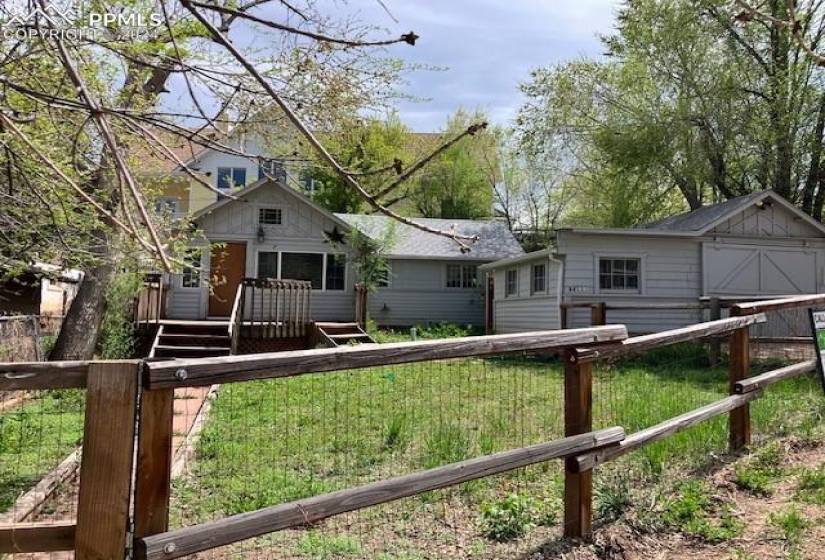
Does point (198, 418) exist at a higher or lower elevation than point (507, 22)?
lower

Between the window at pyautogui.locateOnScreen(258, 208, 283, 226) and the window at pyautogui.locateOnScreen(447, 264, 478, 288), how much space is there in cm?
552

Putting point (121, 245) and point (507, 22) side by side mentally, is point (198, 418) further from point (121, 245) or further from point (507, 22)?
point (507, 22)

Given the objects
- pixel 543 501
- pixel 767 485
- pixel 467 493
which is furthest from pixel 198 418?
pixel 767 485

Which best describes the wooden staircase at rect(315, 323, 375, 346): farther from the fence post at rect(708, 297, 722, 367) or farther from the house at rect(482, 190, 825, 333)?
the fence post at rect(708, 297, 722, 367)

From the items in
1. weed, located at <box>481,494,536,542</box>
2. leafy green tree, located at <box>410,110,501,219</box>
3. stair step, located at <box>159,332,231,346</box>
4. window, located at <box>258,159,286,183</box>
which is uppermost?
leafy green tree, located at <box>410,110,501,219</box>

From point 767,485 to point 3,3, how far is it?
490 centimetres

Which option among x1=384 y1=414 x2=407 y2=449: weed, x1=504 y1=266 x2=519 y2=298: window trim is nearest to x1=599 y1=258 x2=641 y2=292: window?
x1=504 y1=266 x2=519 y2=298: window trim

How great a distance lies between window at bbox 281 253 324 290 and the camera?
17.9 metres

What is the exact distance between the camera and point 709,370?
1055 cm

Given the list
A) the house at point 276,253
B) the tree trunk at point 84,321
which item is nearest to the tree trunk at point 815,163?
the house at point 276,253

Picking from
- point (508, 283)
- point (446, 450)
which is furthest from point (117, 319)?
point (508, 283)

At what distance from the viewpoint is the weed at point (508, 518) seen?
359cm

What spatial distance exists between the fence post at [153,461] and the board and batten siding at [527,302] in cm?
1331

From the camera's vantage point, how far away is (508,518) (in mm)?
3693
